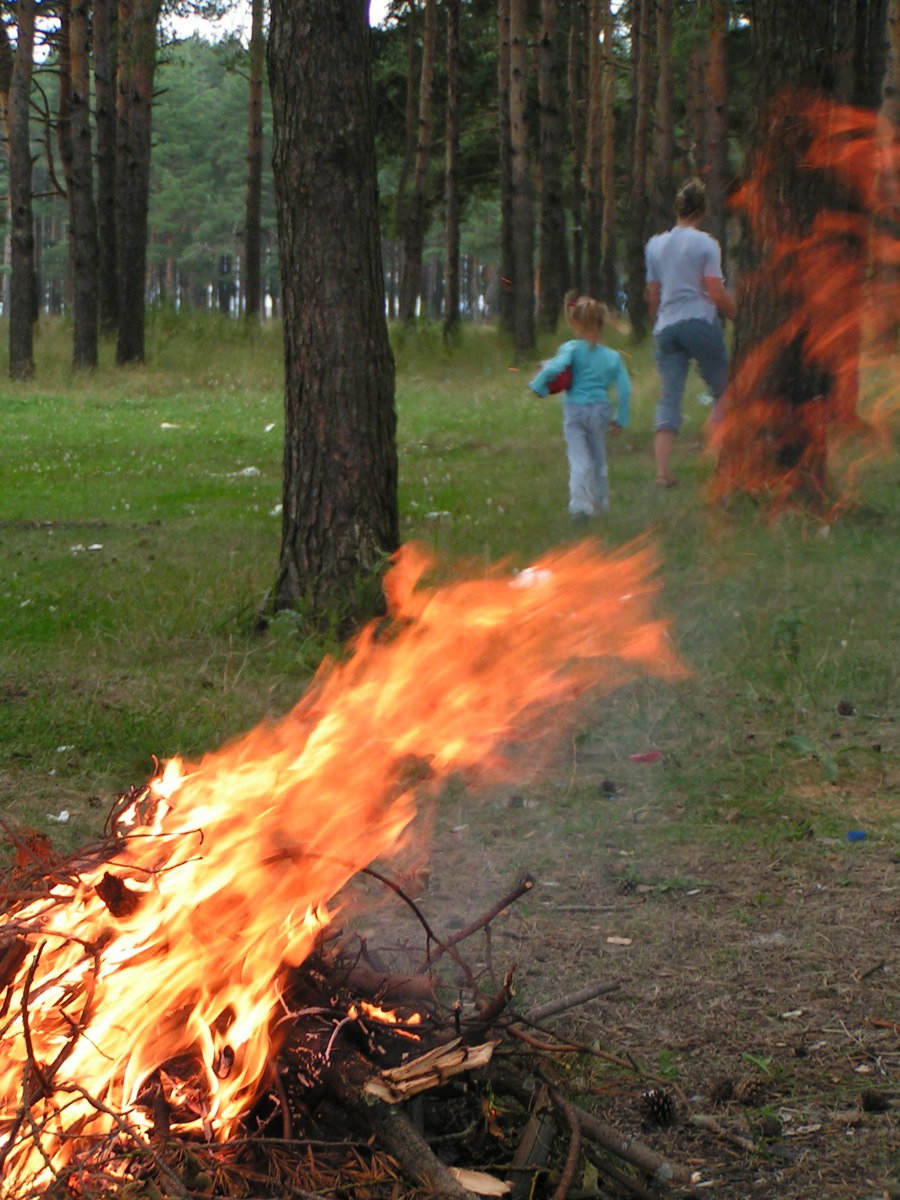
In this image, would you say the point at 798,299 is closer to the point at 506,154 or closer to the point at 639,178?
the point at 506,154

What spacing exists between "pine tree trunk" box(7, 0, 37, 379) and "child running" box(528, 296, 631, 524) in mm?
16249

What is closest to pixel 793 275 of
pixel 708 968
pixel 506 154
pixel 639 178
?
pixel 708 968

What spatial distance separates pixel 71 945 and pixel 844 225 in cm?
808

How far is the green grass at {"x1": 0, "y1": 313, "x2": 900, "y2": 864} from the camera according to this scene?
5309 mm

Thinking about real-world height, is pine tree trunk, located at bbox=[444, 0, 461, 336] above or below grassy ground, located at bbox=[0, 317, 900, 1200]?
above

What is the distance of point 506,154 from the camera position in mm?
27906

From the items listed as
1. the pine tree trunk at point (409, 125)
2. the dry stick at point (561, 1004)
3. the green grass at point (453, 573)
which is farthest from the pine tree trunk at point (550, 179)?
the dry stick at point (561, 1004)

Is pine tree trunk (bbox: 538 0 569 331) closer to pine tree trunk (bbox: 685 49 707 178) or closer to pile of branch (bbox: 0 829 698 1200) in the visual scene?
pine tree trunk (bbox: 685 49 707 178)

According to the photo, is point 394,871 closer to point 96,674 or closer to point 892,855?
point 892,855

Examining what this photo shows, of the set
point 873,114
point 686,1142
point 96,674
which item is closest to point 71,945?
point 686,1142

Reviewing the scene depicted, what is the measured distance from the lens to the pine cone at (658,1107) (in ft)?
10.2

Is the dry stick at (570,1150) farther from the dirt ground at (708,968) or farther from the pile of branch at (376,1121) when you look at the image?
the dirt ground at (708,968)

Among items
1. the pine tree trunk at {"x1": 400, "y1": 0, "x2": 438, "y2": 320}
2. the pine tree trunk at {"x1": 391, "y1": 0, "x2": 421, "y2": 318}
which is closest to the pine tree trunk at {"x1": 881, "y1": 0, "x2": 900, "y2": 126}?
the pine tree trunk at {"x1": 400, "y1": 0, "x2": 438, "y2": 320}

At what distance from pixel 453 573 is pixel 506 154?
21.9m
